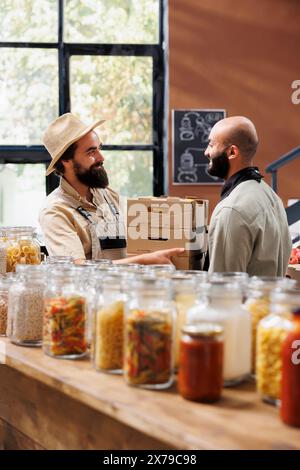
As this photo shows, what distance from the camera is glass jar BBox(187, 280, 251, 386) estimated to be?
1.69 metres

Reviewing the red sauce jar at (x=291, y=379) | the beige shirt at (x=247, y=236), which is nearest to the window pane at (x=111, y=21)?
the beige shirt at (x=247, y=236)

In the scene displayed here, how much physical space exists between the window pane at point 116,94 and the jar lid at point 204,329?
6.08m

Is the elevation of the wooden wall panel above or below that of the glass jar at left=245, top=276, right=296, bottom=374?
above

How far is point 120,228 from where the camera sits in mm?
4332

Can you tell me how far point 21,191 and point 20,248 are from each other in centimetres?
454

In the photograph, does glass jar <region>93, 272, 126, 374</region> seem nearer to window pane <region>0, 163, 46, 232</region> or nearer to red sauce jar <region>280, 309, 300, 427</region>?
red sauce jar <region>280, 309, 300, 427</region>

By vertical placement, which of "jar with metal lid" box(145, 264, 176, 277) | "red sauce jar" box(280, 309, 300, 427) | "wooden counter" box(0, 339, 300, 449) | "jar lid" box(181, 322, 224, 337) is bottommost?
"wooden counter" box(0, 339, 300, 449)

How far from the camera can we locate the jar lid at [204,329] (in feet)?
5.26

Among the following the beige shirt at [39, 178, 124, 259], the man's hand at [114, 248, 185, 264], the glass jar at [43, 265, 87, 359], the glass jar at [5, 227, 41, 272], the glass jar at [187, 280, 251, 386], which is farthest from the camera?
the beige shirt at [39, 178, 124, 259]

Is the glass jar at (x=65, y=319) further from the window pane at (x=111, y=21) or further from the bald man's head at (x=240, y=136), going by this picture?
the window pane at (x=111, y=21)

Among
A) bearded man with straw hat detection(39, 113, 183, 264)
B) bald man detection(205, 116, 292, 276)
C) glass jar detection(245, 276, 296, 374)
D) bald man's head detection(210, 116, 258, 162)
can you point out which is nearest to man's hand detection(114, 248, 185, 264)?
bearded man with straw hat detection(39, 113, 183, 264)

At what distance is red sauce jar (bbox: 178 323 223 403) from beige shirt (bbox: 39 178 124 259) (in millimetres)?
2297

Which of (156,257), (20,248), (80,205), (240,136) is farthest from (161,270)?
(80,205)

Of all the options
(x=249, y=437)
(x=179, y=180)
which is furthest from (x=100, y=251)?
(x=179, y=180)
